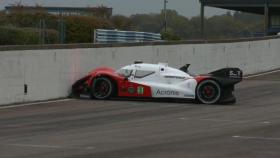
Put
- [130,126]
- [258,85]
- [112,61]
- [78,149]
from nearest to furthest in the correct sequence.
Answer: [78,149] < [130,126] < [112,61] < [258,85]

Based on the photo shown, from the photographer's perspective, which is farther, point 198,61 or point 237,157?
point 198,61

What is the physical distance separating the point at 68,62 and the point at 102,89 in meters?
1.64

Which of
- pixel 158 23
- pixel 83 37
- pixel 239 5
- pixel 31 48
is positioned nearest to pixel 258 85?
pixel 31 48

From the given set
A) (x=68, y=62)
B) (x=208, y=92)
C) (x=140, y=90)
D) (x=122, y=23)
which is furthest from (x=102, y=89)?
(x=122, y=23)

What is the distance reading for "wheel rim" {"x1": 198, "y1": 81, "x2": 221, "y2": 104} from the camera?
19672mm

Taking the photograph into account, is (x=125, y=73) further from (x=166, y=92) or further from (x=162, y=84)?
(x=166, y=92)

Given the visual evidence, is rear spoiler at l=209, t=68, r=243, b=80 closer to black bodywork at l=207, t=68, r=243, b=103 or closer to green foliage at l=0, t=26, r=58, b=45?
black bodywork at l=207, t=68, r=243, b=103

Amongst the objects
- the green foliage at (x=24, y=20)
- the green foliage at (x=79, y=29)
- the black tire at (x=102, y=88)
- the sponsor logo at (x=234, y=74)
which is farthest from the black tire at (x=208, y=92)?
the green foliage at (x=24, y=20)

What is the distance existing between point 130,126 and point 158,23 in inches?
2906

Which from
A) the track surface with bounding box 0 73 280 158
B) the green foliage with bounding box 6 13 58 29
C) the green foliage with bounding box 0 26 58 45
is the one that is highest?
the green foliage with bounding box 6 13 58 29

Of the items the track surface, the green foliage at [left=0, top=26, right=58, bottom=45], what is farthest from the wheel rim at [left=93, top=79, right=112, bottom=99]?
the green foliage at [left=0, top=26, right=58, bottom=45]

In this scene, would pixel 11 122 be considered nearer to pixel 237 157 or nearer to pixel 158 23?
pixel 237 157

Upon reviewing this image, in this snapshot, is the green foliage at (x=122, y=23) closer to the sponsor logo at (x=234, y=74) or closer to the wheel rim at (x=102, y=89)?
the wheel rim at (x=102, y=89)

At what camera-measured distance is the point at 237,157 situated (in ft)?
33.5
